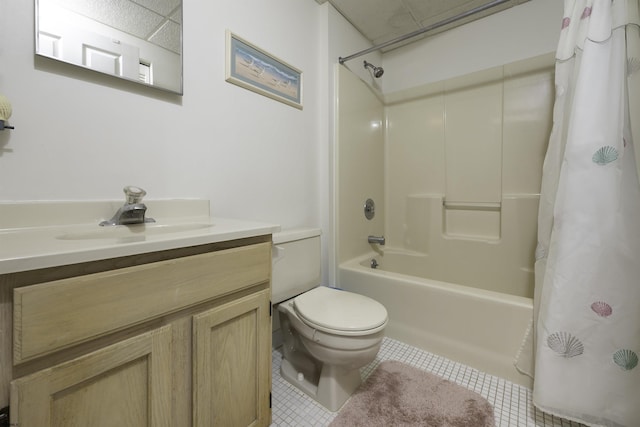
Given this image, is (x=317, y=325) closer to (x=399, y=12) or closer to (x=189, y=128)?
(x=189, y=128)

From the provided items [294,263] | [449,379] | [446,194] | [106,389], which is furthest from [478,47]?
[106,389]

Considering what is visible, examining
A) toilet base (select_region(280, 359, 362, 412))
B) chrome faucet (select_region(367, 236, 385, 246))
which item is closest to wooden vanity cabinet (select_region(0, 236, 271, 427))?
toilet base (select_region(280, 359, 362, 412))

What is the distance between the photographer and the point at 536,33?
1765 mm

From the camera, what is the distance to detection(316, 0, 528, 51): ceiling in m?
1.76

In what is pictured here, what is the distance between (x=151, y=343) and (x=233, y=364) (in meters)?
0.27

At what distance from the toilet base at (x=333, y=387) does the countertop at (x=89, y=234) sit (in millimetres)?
702

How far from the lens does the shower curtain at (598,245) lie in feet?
3.14

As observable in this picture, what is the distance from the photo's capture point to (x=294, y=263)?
131 centimetres

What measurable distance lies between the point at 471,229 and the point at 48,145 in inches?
Answer: 93.2

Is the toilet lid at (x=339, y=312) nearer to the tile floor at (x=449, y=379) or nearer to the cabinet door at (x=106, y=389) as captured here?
the tile floor at (x=449, y=379)

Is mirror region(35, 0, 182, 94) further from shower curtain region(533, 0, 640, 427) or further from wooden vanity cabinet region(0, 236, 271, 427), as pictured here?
shower curtain region(533, 0, 640, 427)

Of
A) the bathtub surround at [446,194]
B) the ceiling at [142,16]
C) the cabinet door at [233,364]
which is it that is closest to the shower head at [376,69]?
the bathtub surround at [446,194]

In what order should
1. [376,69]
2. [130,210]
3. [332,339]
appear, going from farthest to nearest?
[376,69], [332,339], [130,210]

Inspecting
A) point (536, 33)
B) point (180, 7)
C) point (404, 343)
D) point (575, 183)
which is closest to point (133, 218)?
point (180, 7)
